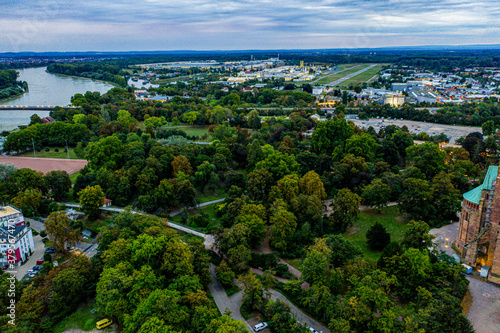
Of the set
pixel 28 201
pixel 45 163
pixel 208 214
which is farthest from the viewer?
pixel 45 163

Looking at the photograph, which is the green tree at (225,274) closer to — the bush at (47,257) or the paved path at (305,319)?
the paved path at (305,319)

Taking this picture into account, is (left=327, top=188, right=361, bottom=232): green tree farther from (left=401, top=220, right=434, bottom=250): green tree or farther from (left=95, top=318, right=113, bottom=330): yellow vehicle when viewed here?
(left=95, top=318, right=113, bottom=330): yellow vehicle

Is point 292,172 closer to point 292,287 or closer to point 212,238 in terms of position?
point 212,238

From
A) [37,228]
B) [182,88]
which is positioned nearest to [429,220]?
[37,228]

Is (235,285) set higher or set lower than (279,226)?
lower

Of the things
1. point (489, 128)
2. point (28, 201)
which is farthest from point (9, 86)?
point (489, 128)

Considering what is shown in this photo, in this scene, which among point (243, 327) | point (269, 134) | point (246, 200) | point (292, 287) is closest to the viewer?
point (243, 327)

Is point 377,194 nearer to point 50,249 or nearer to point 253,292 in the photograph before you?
point 253,292
